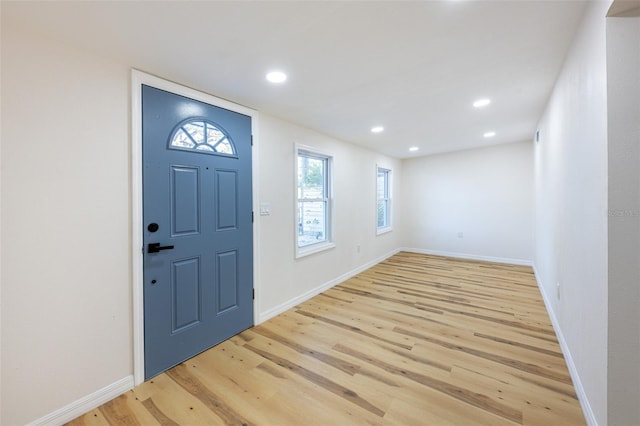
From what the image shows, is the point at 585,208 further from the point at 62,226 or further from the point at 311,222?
the point at 62,226

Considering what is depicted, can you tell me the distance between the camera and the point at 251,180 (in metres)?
2.81

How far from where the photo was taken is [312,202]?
12.8ft

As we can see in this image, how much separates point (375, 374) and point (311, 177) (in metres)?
2.65

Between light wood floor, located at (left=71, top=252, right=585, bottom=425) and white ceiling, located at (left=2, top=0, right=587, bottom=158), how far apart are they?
237 centimetres

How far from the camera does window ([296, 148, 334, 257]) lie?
12.0 ft

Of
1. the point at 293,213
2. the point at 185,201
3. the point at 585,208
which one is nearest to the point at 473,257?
the point at 293,213

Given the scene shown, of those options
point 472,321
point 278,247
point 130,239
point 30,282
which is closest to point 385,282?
point 472,321

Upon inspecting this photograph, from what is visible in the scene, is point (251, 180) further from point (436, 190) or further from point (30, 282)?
point (436, 190)

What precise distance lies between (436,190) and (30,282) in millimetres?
6490

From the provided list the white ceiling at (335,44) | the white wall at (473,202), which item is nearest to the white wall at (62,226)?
the white ceiling at (335,44)

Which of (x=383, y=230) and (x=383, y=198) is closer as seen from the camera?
(x=383, y=230)

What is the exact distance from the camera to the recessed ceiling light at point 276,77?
2.09 meters

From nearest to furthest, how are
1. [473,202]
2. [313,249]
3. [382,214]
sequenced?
[313,249], [473,202], [382,214]

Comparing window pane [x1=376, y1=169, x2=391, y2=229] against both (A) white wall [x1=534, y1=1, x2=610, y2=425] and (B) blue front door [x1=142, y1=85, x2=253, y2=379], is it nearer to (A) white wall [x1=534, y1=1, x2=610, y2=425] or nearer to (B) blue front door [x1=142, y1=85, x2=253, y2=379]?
(A) white wall [x1=534, y1=1, x2=610, y2=425]
